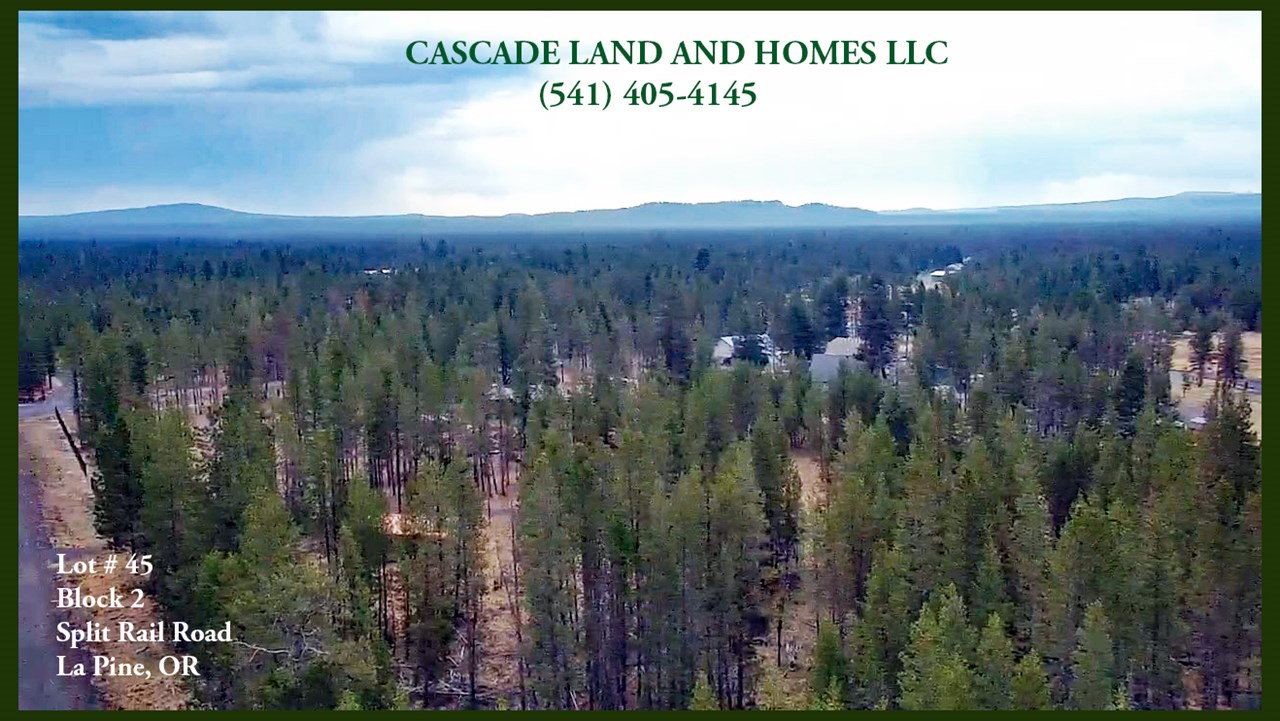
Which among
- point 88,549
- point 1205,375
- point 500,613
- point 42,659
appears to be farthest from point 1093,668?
point 1205,375

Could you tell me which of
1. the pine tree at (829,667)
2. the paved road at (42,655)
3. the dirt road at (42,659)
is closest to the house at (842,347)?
the pine tree at (829,667)

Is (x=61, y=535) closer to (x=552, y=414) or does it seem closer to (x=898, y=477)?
(x=552, y=414)

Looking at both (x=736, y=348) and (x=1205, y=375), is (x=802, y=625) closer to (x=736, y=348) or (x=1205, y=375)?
(x=736, y=348)

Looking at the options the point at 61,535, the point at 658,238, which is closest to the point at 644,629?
the point at 61,535

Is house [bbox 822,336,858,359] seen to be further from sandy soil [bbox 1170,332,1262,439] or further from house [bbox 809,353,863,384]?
sandy soil [bbox 1170,332,1262,439]

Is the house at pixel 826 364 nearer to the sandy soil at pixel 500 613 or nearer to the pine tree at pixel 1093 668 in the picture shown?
the sandy soil at pixel 500 613

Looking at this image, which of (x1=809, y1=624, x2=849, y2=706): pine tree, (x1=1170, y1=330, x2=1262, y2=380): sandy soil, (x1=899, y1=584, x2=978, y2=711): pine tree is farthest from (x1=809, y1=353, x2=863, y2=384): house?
(x1=899, y1=584, x2=978, y2=711): pine tree
